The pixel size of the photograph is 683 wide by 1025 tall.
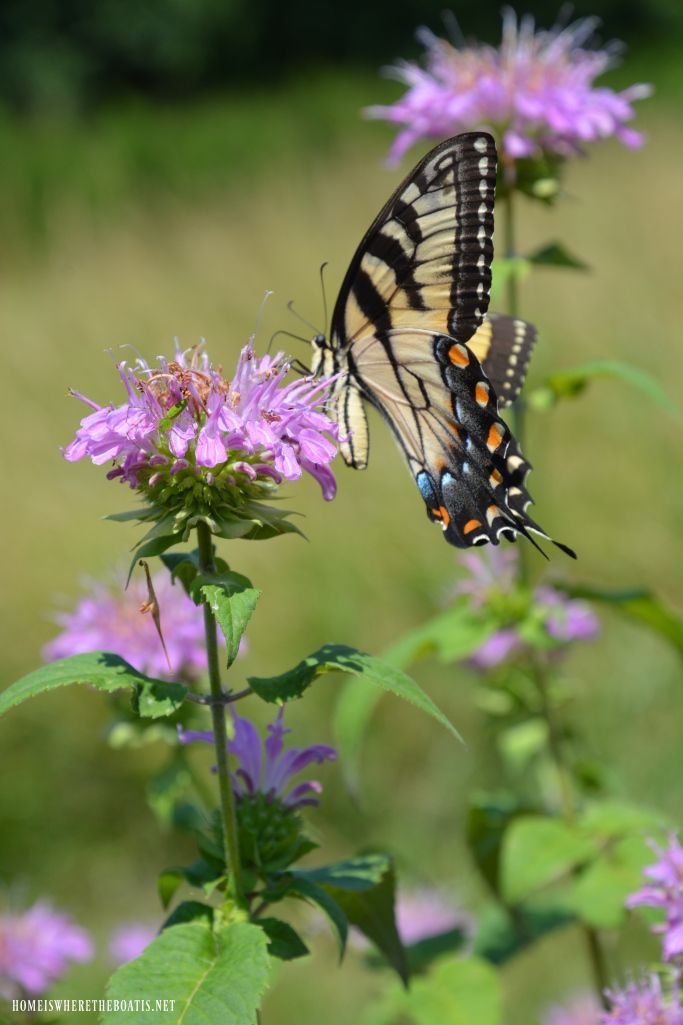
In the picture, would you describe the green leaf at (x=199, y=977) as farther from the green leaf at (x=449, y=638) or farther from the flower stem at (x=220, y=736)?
the green leaf at (x=449, y=638)

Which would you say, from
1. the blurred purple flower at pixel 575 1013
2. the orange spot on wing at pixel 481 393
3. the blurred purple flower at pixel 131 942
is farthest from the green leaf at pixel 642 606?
the blurred purple flower at pixel 131 942

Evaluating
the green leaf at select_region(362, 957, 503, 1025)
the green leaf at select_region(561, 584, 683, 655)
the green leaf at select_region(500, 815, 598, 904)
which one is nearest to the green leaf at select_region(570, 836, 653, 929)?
the green leaf at select_region(500, 815, 598, 904)

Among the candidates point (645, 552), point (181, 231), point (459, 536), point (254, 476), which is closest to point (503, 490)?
point (459, 536)

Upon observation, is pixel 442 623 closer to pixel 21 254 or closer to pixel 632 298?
pixel 632 298

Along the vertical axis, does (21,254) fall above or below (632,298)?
above

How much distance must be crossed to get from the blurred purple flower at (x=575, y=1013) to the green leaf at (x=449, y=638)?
736 millimetres

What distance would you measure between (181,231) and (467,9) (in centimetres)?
1405

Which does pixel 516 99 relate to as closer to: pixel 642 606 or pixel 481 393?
pixel 481 393

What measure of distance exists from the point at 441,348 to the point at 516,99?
0.61 meters

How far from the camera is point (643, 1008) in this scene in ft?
4.21

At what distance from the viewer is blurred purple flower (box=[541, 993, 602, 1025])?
220 centimetres

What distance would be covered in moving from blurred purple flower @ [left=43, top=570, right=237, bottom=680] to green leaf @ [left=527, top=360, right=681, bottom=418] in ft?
2.32

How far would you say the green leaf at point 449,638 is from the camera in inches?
77.0

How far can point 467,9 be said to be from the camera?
70.7 feet
